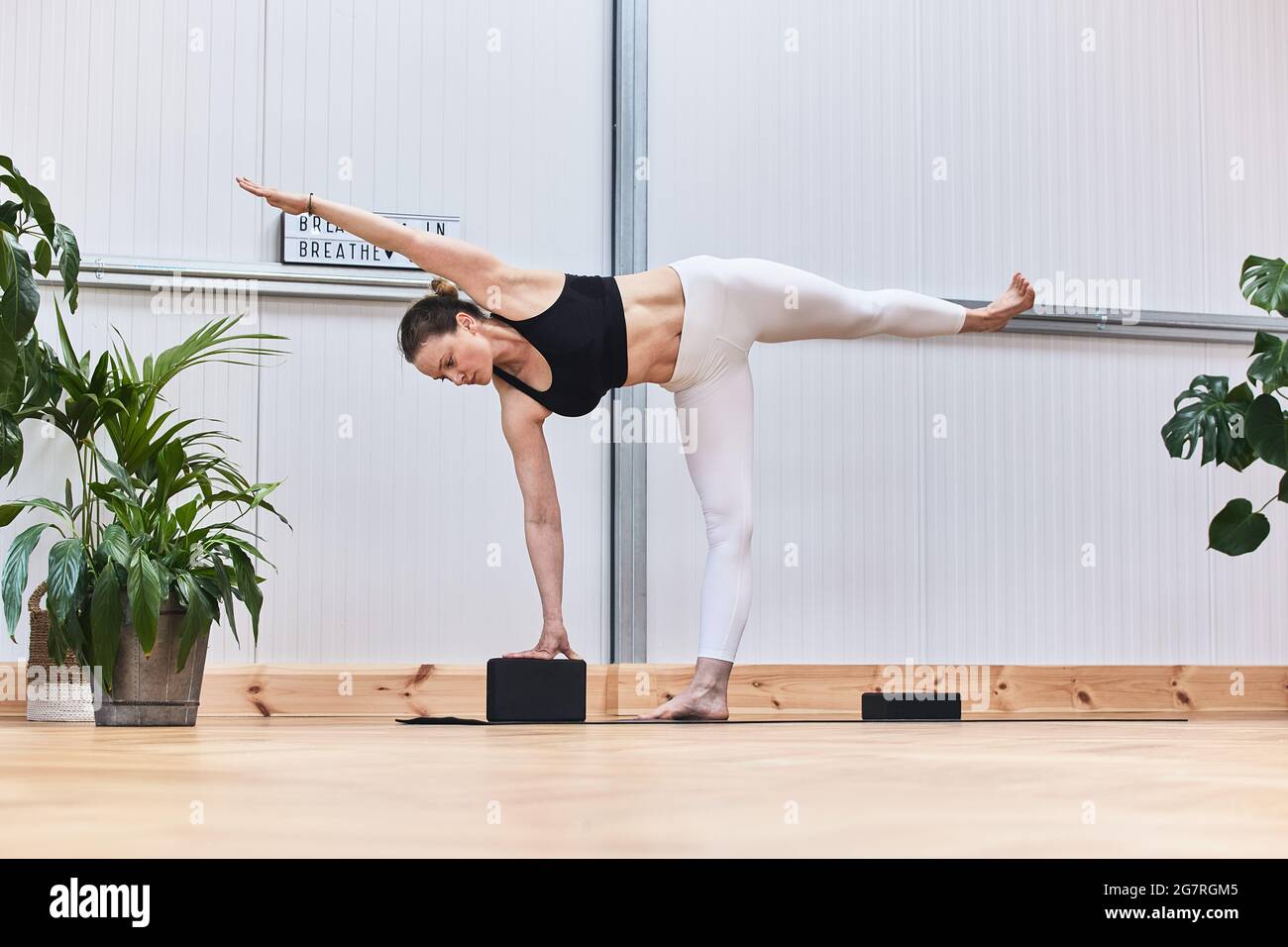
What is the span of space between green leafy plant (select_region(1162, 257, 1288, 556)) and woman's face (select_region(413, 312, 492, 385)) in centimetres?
218

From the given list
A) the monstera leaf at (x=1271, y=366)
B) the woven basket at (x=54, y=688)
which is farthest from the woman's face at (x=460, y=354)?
the monstera leaf at (x=1271, y=366)

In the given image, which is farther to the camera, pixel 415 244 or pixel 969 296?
pixel 969 296

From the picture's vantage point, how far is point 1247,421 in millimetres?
3732

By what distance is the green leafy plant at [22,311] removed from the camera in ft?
8.28

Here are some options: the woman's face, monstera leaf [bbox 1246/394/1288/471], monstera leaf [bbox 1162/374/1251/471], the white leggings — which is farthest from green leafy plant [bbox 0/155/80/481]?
monstera leaf [bbox 1246/394/1288/471]

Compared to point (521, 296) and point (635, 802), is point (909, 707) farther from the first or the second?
point (635, 802)

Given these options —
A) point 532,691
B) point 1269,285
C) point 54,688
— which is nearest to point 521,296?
point 532,691

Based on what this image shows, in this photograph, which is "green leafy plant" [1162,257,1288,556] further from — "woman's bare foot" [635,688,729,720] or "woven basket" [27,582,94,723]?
"woven basket" [27,582,94,723]

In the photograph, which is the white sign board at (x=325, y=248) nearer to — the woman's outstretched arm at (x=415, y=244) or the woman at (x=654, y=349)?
the woman at (x=654, y=349)

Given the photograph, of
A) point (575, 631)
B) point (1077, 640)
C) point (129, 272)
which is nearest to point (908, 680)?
point (1077, 640)

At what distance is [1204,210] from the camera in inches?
186

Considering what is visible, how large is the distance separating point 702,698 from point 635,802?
1.99 metres
